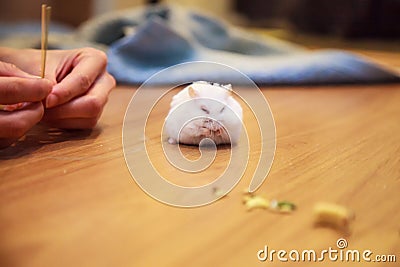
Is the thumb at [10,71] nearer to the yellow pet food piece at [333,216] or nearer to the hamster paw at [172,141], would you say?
the hamster paw at [172,141]

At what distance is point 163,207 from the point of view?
450 mm

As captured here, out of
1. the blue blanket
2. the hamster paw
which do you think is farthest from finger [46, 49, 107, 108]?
the blue blanket

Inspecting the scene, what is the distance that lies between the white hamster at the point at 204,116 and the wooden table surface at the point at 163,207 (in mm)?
23

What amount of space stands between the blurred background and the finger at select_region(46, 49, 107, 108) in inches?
47.8

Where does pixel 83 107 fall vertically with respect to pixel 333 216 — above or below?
above

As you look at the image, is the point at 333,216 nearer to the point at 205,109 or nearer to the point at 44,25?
the point at 205,109

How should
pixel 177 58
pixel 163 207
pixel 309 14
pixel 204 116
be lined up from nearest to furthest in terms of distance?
pixel 163 207, pixel 204 116, pixel 177 58, pixel 309 14

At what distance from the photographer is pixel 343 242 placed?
1.36ft

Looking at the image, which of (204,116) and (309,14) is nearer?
(204,116)

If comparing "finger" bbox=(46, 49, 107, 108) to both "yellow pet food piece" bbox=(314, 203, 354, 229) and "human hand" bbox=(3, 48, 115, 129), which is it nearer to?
"human hand" bbox=(3, 48, 115, 129)

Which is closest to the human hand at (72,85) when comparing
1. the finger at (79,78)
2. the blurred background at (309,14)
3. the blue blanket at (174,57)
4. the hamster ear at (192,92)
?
the finger at (79,78)

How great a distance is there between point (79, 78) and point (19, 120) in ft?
0.30

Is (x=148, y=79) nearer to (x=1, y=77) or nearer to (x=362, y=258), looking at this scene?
(x=1, y=77)

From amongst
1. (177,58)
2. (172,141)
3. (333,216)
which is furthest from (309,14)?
(333,216)
